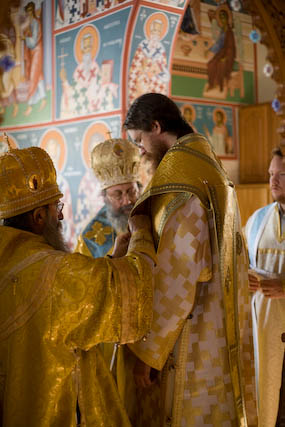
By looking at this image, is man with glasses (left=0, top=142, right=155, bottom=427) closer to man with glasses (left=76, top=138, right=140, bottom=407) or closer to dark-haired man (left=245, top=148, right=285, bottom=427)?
man with glasses (left=76, top=138, right=140, bottom=407)

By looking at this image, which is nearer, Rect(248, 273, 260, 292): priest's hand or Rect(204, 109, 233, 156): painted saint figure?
Rect(248, 273, 260, 292): priest's hand

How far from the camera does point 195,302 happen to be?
7.93 feet

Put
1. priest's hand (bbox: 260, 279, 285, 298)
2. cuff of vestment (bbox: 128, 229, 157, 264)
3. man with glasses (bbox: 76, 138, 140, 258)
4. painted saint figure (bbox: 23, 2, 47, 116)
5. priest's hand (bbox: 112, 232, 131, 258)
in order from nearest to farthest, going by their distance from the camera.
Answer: cuff of vestment (bbox: 128, 229, 157, 264)
priest's hand (bbox: 112, 232, 131, 258)
priest's hand (bbox: 260, 279, 285, 298)
man with glasses (bbox: 76, 138, 140, 258)
painted saint figure (bbox: 23, 2, 47, 116)

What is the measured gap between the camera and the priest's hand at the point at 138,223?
2344mm

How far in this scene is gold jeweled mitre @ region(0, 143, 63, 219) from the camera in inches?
78.4

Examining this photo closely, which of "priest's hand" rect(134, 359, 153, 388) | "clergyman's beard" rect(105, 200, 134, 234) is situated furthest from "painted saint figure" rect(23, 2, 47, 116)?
"priest's hand" rect(134, 359, 153, 388)

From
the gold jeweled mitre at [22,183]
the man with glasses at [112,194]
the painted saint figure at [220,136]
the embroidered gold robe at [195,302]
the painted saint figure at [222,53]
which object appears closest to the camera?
the gold jeweled mitre at [22,183]

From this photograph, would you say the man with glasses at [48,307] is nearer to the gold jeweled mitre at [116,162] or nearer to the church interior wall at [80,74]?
the gold jeweled mitre at [116,162]

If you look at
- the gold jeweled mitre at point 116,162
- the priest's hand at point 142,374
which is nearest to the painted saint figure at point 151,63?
the gold jeweled mitre at point 116,162

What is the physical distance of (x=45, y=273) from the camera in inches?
73.9

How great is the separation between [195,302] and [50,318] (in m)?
0.76

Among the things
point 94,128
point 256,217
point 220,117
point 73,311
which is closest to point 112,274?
point 73,311

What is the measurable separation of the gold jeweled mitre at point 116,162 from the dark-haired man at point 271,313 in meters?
0.93

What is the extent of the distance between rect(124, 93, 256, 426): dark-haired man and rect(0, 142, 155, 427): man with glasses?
29 centimetres
